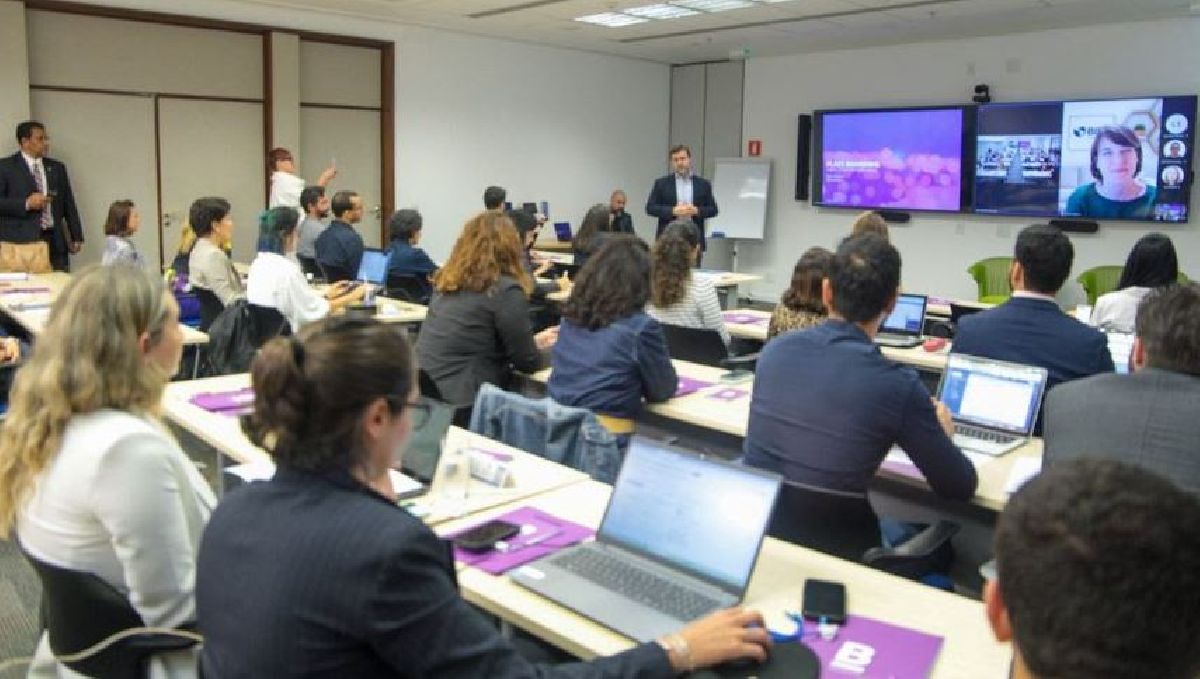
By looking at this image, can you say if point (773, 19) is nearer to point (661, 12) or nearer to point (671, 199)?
point (661, 12)

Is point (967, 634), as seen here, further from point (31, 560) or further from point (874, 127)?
point (874, 127)

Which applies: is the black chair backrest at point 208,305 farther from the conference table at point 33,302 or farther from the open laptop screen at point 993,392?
the open laptop screen at point 993,392

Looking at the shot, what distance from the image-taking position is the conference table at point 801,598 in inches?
67.7

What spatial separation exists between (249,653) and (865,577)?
125 centimetres

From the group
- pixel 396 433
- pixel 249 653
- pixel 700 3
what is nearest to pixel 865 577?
pixel 396 433

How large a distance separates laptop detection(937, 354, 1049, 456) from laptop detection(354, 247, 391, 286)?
4626 millimetres

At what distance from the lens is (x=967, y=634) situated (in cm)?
179

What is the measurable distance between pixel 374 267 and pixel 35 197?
2675 mm

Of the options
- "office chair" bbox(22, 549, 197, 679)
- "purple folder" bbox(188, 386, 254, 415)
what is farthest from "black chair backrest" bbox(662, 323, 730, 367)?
"office chair" bbox(22, 549, 197, 679)

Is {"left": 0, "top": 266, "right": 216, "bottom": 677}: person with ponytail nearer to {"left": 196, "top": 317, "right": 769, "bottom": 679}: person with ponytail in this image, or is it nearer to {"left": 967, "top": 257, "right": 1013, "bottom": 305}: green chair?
{"left": 196, "top": 317, "right": 769, "bottom": 679}: person with ponytail

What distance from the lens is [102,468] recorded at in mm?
1794

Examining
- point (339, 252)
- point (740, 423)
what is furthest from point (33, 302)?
point (740, 423)

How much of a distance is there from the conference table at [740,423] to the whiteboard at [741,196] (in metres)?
7.20

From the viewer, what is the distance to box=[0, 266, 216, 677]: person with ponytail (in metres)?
1.80
